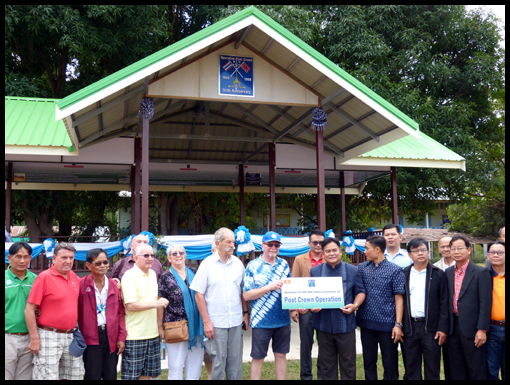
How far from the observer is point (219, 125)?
38.5ft

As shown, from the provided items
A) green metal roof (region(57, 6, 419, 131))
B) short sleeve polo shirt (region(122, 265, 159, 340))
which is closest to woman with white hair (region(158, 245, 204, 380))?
short sleeve polo shirt (region(122, 265, 159, 340))

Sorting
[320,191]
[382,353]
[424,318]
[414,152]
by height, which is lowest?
[382,353]

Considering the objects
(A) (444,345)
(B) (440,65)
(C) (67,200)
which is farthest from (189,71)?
(B) (440,65)

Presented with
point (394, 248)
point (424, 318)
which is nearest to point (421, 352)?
point (424, 318)

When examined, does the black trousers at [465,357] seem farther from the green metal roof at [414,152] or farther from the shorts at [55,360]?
the green metal roof at [414,152]

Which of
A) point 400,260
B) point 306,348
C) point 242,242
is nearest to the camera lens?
point 306,348

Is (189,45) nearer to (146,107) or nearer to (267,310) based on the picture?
(146,107)

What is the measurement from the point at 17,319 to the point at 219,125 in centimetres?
816

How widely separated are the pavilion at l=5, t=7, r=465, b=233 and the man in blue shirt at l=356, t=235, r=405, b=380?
3.29 metres

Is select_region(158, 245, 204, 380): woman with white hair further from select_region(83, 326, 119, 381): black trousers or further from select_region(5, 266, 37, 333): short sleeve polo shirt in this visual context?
select_region(5, 266, 37, 333): short sleeve polo shirt

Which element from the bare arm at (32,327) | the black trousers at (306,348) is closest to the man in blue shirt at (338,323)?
the black trousers at (306,348)

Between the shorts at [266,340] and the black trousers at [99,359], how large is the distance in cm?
146

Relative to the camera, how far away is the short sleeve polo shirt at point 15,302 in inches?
169

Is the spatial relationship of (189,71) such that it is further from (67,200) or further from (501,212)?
(501,212)
